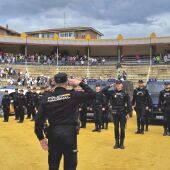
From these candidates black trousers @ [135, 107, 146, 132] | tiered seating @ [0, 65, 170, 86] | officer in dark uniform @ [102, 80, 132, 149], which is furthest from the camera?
tiered seating @ [0, 65, 170, 86]

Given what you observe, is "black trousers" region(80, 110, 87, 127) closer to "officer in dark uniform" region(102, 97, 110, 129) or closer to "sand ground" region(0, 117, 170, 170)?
"officer in dark uniform" region(102, 97, 110, 129)

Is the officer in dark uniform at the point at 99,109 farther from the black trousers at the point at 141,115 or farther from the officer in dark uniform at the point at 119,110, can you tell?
the officer in dark uniform at the point at 119,110

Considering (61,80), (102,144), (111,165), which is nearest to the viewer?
(61,80)

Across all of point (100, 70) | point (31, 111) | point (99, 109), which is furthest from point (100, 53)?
point (99, 109)

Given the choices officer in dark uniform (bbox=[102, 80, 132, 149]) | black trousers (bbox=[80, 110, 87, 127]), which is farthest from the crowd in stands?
officer in dark uniform (bbox=[102, 80, 132, 149])

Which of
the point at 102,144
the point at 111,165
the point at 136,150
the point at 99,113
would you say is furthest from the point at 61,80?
the point at 99,113

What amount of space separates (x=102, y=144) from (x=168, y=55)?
34.1 meters

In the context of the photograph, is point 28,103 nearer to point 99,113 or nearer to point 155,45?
point 99,113

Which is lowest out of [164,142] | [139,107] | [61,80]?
[164,142]

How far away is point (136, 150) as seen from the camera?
11312 mm

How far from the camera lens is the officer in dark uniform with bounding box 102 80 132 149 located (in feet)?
38.0

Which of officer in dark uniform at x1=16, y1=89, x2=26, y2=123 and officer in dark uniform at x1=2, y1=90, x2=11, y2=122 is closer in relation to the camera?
officer in dark uniform at x1=16, y1=89, x2=26, y2=123

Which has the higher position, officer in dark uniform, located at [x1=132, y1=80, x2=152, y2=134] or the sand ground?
officer in dark uniform, located at [x1=132, y1=80, x2=152, y2=134]

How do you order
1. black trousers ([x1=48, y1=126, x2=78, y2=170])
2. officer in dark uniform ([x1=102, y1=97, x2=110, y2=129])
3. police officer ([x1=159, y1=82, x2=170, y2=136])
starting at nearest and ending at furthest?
black trousers ([x1=48, y1=126, x2=78, y2=170]), police officer ([x1=159, y1=82, x2=170, y2=136]), officer in dark uniform ([x1=102, y1=97, x2=110, y2=129])
